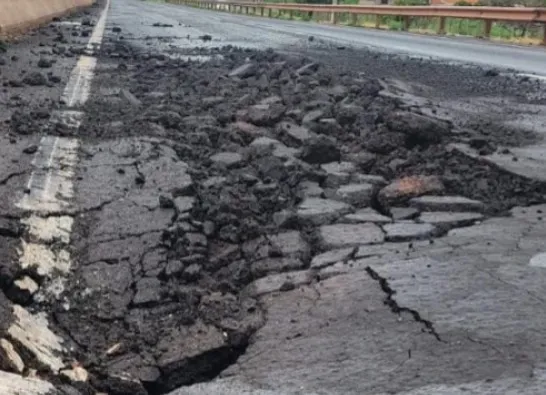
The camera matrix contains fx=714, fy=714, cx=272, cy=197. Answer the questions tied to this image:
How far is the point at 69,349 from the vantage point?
9.22 feet

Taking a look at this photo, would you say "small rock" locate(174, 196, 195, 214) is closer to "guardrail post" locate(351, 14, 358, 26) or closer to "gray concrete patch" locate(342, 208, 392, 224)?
"gray concrete patch" locate(342, 208, 392, 224)

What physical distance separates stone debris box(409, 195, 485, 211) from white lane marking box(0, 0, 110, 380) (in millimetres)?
1929

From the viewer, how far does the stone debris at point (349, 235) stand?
3584mm

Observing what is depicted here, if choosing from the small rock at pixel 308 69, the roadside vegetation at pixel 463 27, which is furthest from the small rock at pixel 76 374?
the roadside vegetation at pixel 463 27

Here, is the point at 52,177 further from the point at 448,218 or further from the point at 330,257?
the point at 448,218

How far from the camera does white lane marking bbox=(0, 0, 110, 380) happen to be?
2742 millimetres

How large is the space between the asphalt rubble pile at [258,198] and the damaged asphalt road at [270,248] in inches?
0.6

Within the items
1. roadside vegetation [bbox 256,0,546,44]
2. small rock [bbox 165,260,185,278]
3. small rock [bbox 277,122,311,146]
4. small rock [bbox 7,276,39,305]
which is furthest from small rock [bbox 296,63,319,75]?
roadside vegetation [bbox 256,0,546,44]

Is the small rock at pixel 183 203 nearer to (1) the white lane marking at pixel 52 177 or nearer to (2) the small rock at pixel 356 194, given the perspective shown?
(1) the white lane marking at pixel 52 177

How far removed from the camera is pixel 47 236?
353 centimetres

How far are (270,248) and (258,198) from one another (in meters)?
0.70

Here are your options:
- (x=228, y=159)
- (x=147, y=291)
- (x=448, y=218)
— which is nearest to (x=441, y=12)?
(x=228, y=159)

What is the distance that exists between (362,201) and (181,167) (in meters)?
1.23

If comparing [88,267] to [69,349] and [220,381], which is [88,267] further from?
[220,381]
